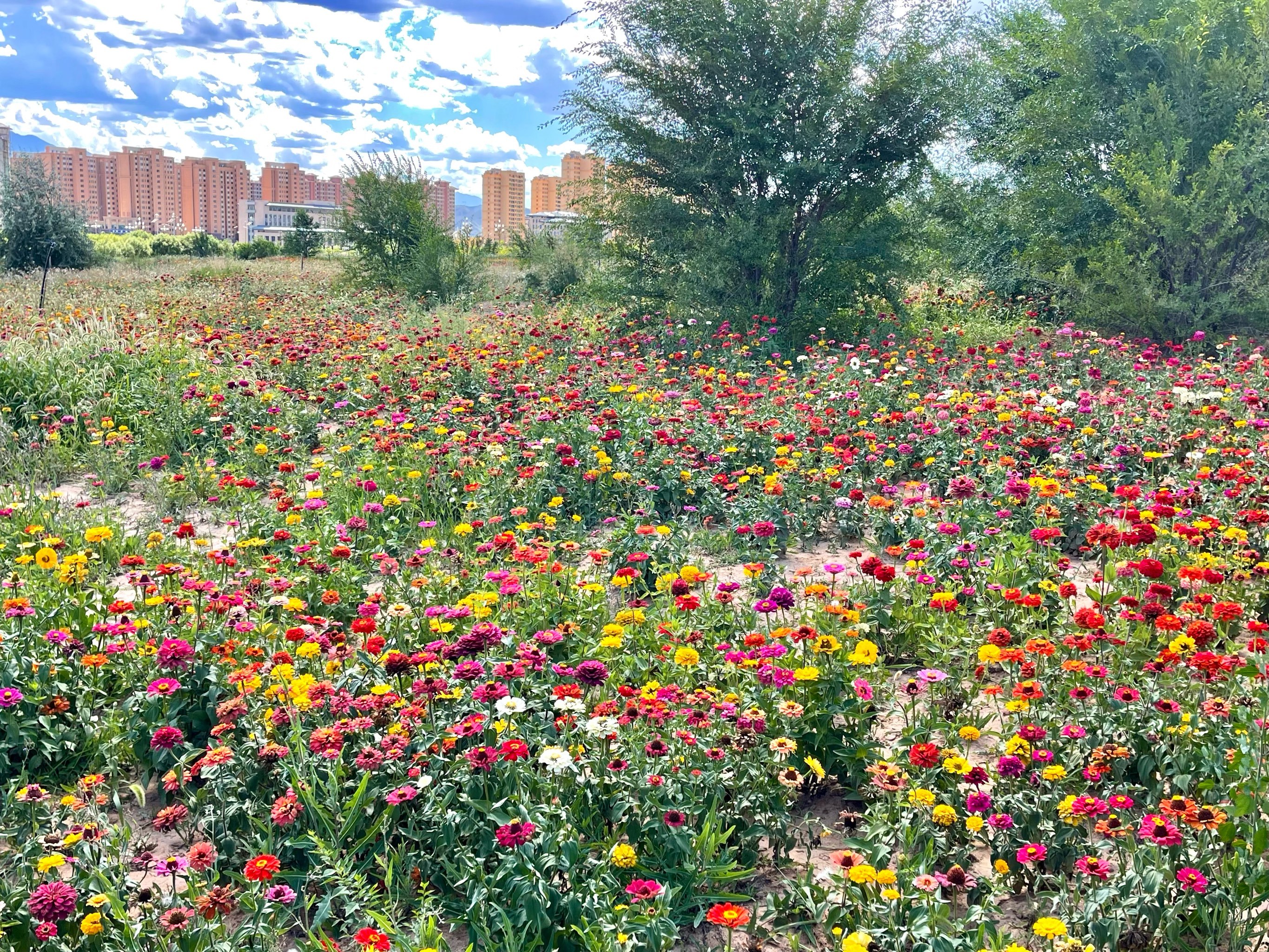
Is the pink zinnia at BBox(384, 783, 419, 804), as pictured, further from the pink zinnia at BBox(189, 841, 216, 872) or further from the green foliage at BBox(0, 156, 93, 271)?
the green foliage at BBox(0, 156, 93, 271)

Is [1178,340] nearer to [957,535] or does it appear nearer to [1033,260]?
[1033,260]

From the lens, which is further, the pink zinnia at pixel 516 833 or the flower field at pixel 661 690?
the flower field at pixel 661 690

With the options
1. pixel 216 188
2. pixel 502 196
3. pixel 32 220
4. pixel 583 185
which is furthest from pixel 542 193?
pixel 216 188

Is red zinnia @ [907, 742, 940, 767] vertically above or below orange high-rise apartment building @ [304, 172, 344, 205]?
below

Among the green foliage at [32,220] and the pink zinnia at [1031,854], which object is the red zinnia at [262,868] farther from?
the green foliage at [32,220]

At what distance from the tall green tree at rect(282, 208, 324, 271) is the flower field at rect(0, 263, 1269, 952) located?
35.0m

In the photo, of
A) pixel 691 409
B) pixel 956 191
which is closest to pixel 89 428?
pixel 691 409

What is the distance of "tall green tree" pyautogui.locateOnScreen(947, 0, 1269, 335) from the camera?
10562 millimetres

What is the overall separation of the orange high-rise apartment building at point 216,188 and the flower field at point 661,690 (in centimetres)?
16223

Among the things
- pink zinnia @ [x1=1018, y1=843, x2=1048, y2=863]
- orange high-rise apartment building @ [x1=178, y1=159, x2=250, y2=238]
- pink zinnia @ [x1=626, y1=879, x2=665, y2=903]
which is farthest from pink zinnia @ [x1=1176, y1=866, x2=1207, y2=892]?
orange high-rise apartment building @ [x1=178, y1=159, x2=250, y2=238]

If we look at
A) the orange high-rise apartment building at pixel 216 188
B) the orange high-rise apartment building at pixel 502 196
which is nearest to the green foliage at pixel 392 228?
the orange high-rise apartment building at pixel 502 196

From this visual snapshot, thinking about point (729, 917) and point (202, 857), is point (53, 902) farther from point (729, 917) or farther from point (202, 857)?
point (729, 917)

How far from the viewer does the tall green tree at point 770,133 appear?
37.9 ft

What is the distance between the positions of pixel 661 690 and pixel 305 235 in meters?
42.0
